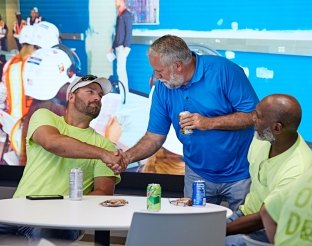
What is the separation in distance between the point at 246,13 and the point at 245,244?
214cm

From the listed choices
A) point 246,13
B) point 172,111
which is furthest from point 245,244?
point 246,13

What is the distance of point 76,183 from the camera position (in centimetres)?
374

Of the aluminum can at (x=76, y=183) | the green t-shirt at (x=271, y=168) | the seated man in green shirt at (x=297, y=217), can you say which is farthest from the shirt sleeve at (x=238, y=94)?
the seated man in green shirt at (x=297, y=217)

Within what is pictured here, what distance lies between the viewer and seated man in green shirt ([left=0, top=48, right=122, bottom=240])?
12.9 ft

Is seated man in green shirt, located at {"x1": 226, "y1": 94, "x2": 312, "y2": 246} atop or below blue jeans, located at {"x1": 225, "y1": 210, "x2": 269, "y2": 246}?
atop

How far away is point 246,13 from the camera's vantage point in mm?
5016

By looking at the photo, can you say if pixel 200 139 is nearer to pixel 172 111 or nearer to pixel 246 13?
pixel 172 111

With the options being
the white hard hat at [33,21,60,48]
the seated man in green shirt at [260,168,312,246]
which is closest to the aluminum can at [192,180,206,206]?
the seated man in green shirt at [260,168,312,246]

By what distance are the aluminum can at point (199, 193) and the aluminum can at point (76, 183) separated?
614mm

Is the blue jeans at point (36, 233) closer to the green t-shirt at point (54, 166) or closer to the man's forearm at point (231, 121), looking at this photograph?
the green t-shirt at point (54, 166)

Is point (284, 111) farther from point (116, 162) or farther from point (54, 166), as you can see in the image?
point (54, 166)

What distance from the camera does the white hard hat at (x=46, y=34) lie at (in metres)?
5.72

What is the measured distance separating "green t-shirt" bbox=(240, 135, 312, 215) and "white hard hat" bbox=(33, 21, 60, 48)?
8.77 feet

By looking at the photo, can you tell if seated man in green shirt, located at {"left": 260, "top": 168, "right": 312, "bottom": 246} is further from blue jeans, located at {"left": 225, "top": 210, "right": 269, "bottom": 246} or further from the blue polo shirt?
the blue polo shirt
